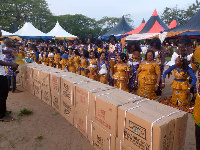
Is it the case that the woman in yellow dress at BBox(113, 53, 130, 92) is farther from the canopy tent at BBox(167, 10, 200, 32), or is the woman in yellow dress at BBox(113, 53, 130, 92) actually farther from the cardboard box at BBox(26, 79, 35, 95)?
the canopy tent at BBox(167, 10, 200, 32)

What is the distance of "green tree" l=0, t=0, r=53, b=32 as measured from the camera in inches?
1443

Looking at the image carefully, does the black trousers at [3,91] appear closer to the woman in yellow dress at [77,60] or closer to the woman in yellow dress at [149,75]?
the woman in yellow dress at [149,75]

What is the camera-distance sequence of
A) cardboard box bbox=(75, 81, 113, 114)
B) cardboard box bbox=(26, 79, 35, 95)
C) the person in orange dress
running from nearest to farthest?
cardboard box bbox=(75, 81, 113, 114) → the person in orange dress → cardboard box bbox=(26, 79, 35, 95)

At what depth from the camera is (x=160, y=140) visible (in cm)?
171

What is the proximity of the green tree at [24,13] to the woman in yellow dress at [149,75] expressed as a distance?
3716cm

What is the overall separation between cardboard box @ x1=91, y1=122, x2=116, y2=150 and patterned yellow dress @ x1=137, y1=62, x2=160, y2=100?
2335 mm

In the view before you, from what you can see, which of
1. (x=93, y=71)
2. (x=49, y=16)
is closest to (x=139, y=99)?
(x=93, y=71)

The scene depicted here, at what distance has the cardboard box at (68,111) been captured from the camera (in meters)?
3.49

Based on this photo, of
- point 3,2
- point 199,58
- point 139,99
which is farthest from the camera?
point 3,2

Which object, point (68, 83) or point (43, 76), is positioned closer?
point (68, 83)

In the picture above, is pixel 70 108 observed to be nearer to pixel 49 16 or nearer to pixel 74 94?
pixel 74 94

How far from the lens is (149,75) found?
179 inches

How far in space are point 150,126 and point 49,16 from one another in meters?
50.6

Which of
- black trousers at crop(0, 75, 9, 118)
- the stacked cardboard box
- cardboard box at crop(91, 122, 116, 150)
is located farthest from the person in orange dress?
cardboard box at crop(91, 122, 116, 150)
